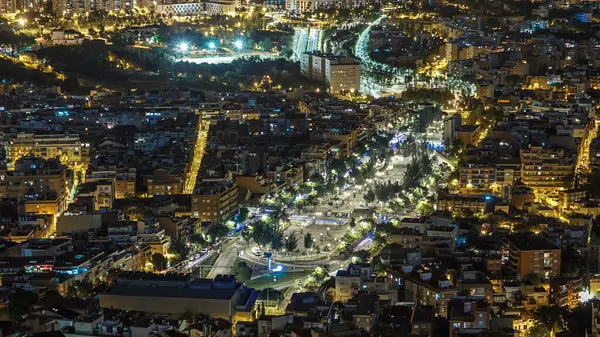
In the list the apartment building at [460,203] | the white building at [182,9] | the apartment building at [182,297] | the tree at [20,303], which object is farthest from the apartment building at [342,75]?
the tree at [20,303]

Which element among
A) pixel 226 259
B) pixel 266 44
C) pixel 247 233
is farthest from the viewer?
pixel 266 44

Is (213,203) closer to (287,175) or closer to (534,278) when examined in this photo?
(287,175)

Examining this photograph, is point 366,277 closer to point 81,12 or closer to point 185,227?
point 185,227

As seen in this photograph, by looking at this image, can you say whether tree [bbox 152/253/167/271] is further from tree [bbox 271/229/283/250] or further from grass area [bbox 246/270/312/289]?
tree [bbox 271/229/283/250]

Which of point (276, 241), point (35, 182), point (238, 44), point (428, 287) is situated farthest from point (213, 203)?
point (238, 44)

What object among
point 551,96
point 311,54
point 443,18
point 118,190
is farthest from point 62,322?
point 443,18

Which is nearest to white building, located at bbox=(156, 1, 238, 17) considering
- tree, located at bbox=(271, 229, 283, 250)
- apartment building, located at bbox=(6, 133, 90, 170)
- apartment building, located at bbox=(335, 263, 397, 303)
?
apartment building, located at bbox=(6, 133, 90, 170)
